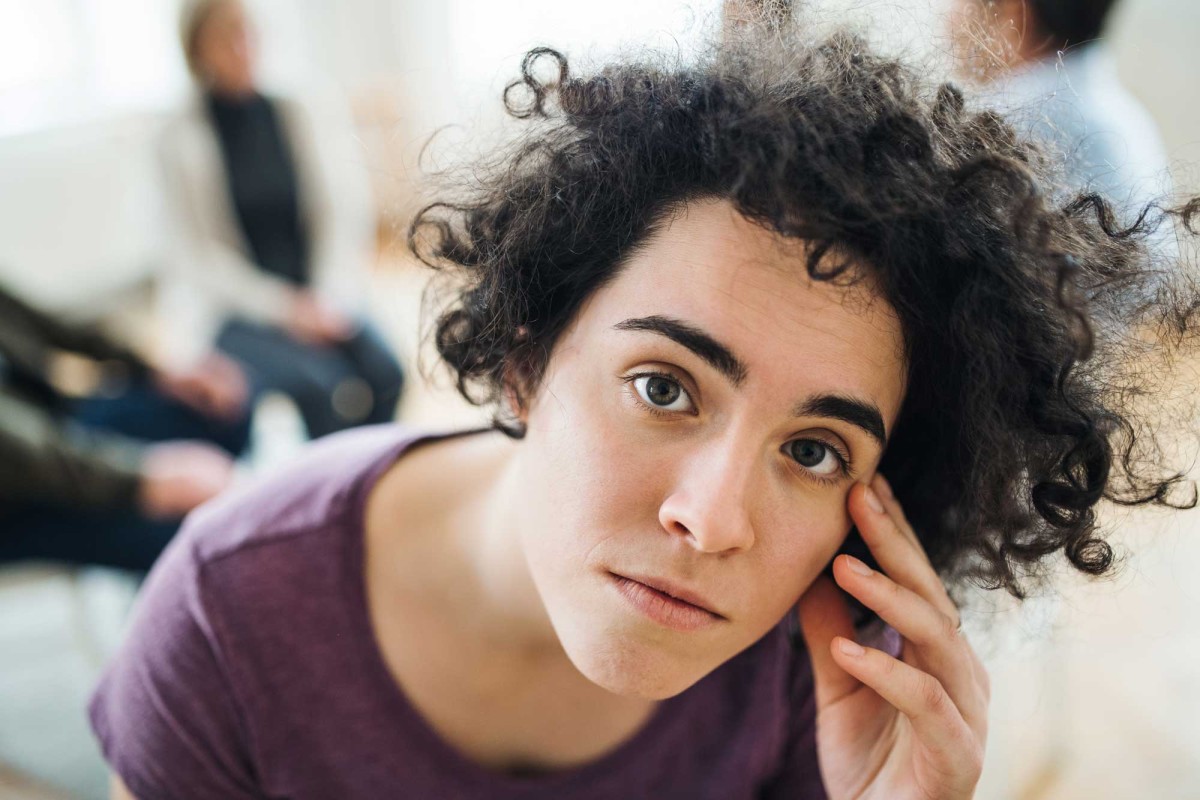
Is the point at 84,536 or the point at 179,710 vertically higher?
the point at 179,710

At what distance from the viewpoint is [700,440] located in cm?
87

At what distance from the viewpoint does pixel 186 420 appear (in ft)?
7.05

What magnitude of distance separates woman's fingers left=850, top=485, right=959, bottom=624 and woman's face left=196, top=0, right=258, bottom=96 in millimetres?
2482

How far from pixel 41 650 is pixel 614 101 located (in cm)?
208

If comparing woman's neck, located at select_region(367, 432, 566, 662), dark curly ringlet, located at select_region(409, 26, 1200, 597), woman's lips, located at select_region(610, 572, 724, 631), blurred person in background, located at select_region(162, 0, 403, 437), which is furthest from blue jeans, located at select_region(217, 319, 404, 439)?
woman's lips, located at select_region(610, 572, 724, 631)

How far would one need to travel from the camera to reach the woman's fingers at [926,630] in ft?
3.15

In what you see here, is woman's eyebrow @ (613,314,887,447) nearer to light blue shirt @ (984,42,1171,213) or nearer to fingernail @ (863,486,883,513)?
fingernail @ (863,486,883,513)

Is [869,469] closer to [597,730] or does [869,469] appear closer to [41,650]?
[597,730]

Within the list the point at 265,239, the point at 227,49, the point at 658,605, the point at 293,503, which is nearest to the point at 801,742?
the point at 658,605

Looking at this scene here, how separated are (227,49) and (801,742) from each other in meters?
2.50

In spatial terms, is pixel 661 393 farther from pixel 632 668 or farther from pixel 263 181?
pixel 263 181

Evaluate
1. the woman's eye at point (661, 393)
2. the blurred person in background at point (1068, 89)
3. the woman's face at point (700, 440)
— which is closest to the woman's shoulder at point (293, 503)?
the woman's face at point (700, 440)

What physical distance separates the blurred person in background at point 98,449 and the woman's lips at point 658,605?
122 cm

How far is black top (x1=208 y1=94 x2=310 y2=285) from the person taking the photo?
110 inches
